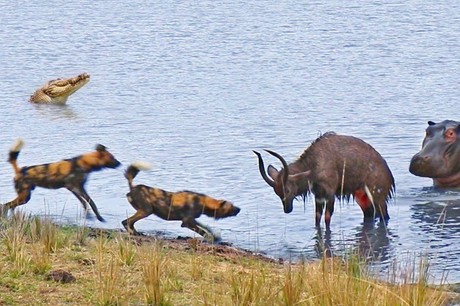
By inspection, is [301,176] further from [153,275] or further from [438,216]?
[153,275]

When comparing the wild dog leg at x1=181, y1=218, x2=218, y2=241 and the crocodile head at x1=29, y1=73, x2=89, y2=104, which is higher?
the crocodile head at x1=29, y1=73, x2=89, y2=104

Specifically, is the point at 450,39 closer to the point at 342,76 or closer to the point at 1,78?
the point at 342,76

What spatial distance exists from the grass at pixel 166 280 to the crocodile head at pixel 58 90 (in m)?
11.3

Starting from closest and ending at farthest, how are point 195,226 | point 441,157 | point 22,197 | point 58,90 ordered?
point 195,226 → point 22,197 → point 441,157 → point 58,90

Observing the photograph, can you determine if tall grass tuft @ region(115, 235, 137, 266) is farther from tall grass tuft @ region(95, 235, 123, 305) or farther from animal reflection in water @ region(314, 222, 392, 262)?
animal reflection in water @ region(314, 222, 392, 262)

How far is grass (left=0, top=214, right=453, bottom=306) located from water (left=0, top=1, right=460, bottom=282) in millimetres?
2136

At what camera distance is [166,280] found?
25.6ft

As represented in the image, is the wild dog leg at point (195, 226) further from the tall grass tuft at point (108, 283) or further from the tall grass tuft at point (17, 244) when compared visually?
the tall grass tuft at point (108, 283)

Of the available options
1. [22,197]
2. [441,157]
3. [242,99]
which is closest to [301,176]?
[441,157]

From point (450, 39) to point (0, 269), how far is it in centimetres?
1843

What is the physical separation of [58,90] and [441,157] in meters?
8.58

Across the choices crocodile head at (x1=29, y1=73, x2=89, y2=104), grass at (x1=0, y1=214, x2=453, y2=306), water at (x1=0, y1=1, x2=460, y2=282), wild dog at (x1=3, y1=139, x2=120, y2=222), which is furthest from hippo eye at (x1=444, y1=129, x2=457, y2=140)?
crocodile head at (x1=29, y1=73, x2=89, y2=104)

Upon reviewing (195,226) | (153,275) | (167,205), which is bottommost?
(195,226)

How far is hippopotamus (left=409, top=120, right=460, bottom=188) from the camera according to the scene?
13.5m
